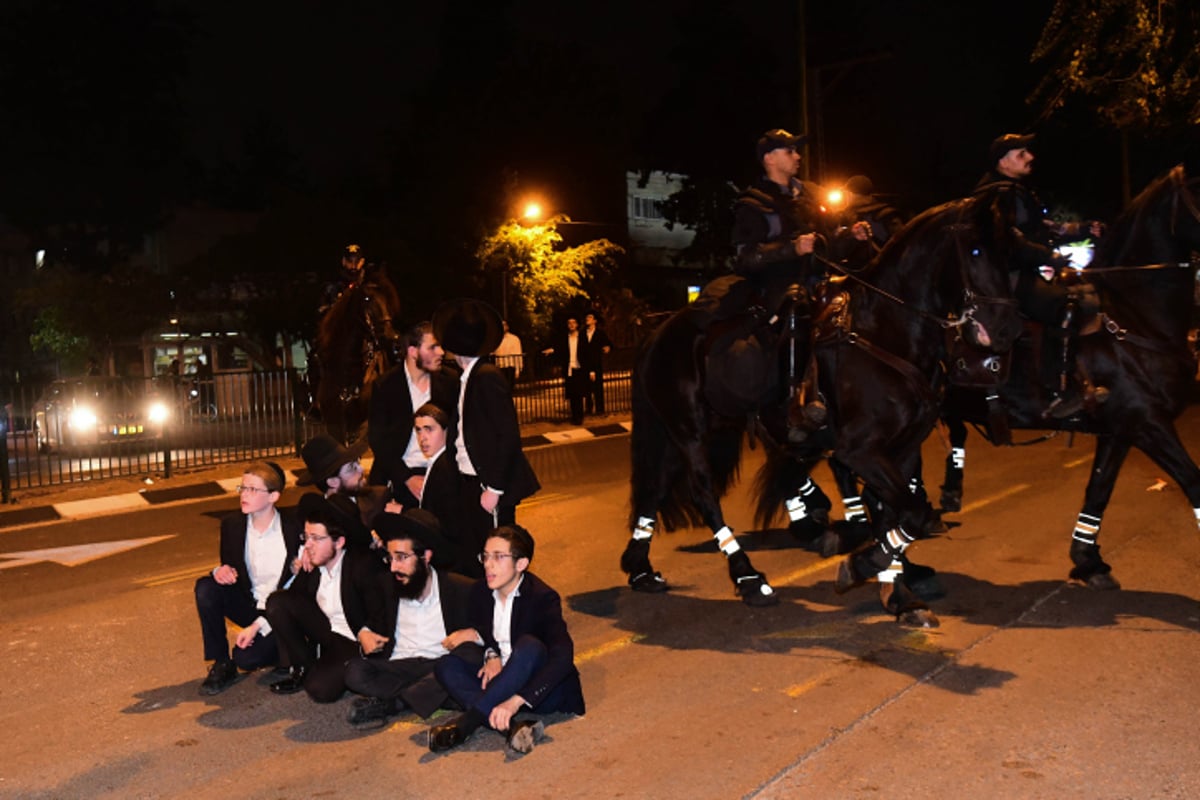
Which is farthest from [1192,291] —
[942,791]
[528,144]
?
[528,144]

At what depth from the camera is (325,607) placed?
632 cm

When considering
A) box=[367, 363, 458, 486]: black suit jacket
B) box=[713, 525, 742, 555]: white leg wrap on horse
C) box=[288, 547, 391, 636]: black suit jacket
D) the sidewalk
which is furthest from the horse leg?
the sidewalk

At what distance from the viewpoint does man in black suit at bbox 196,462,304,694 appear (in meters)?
6.44

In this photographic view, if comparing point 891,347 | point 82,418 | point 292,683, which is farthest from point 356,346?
point 891,347

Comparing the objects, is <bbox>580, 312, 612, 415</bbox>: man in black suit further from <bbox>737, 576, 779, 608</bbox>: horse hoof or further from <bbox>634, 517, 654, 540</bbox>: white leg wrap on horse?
<bbox>737, 576, 779, 608</bbox>: horse hoof

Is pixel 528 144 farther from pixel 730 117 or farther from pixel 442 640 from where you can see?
pixel 442 640

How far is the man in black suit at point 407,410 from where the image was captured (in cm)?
734

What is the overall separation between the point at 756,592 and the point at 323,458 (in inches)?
111

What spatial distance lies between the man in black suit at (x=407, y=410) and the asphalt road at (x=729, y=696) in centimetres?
141

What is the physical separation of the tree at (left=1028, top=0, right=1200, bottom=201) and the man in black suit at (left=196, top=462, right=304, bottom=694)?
11.5 m

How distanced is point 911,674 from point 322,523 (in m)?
3.04

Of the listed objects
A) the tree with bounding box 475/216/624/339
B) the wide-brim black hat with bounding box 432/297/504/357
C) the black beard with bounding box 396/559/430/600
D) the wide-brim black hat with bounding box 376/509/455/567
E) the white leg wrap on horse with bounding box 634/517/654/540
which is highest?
the tree with bounding box 475/216/624/339

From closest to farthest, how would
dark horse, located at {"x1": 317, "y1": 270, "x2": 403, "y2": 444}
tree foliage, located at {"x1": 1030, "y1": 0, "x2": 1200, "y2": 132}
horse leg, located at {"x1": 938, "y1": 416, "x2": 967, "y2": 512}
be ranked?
horse leg, located at {"x1": 938, "y1": 416, "x2": 967, "y2": 512}
dark horse, located at {"x1": 317, "y1": 270, "x2": 403, "y2": 444}
tree foliage, located at {"x1": 1030, "y1": 0, "x2": 1200, "y2": 132}

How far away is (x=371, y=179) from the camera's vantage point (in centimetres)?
4353
